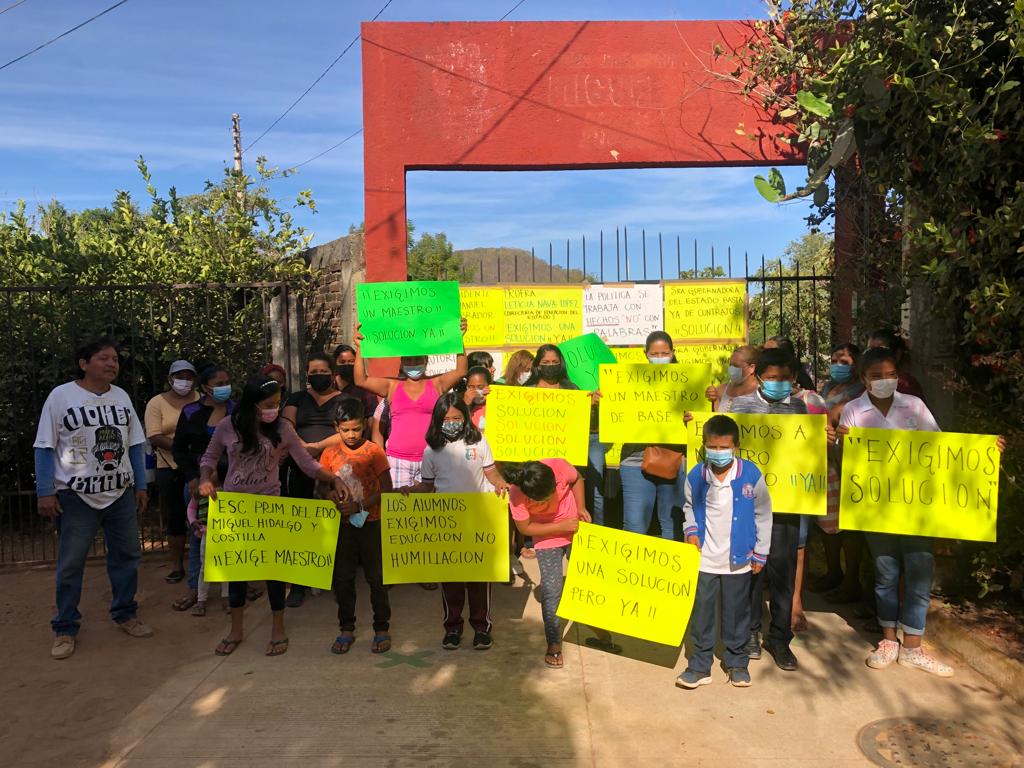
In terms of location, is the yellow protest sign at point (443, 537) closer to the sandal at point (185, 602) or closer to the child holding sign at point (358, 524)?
the child holding sign at point (358, 524)

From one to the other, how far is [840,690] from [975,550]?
1.57 metres

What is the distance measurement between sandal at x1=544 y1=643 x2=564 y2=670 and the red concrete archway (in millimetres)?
4503

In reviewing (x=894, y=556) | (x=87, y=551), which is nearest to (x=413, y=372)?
(x=87, y=551)

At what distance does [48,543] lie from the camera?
8312mm

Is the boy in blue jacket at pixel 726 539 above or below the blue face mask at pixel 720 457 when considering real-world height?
below

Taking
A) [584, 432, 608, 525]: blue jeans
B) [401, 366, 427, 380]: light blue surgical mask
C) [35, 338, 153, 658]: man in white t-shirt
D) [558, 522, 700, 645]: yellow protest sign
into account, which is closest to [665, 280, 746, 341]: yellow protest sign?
[584, 432, 608, 525]: blue jeans

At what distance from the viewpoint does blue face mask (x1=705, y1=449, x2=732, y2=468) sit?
426 centimetres

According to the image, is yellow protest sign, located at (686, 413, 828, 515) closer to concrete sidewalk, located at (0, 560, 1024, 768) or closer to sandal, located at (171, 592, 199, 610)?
concrete sidewalk, located at (0, 560, 1024, 768)

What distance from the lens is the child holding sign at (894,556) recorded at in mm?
4543

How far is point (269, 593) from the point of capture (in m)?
4.96

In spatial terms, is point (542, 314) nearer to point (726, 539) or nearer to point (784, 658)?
point (726, 539)

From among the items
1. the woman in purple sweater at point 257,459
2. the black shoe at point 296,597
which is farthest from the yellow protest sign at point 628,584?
the black shoe at point 296,597

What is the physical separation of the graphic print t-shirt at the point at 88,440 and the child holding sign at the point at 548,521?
261cm

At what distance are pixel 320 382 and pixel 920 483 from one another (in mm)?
3865
